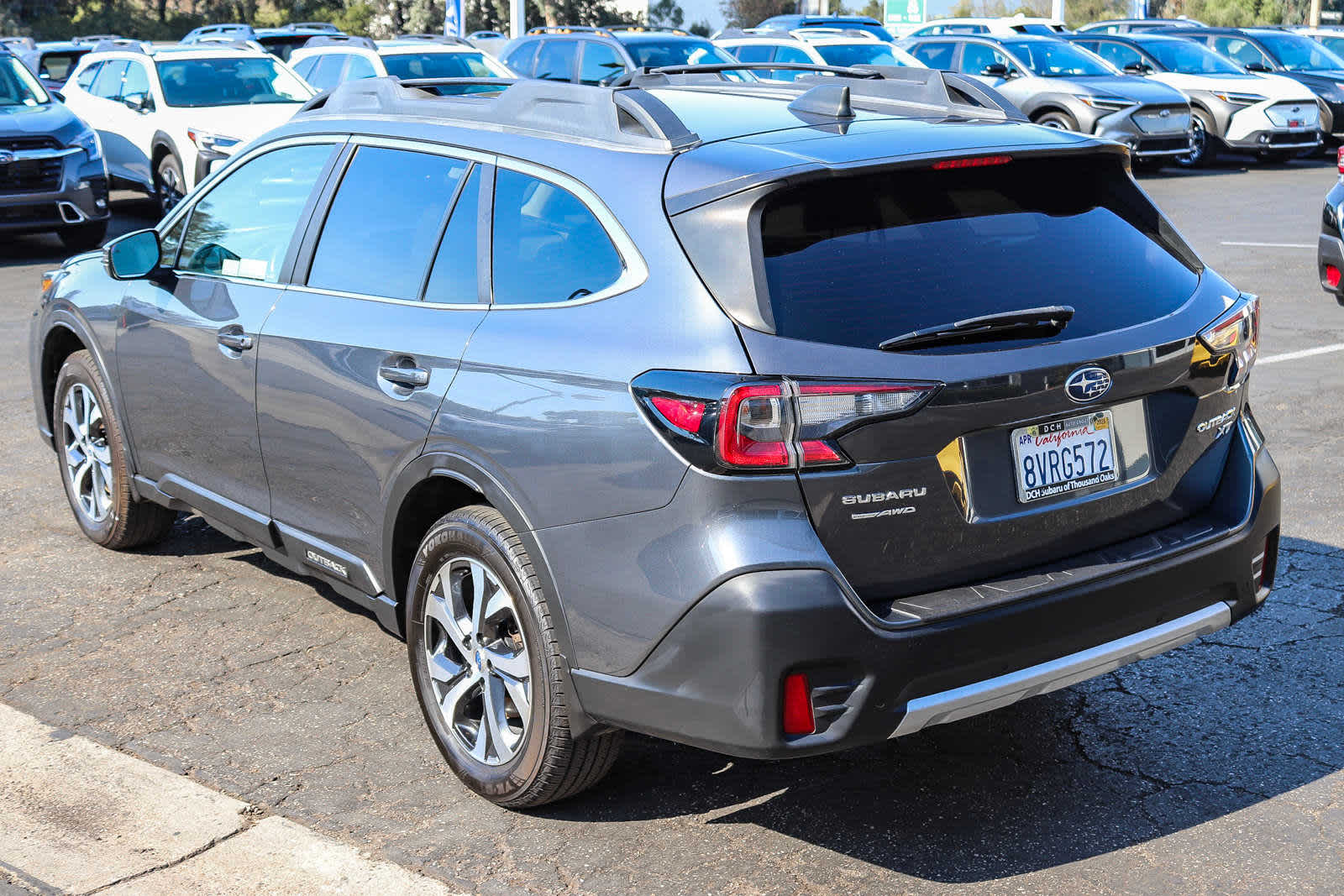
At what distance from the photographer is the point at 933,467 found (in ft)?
10.6

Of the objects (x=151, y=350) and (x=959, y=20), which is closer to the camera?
(x=151, y=350)

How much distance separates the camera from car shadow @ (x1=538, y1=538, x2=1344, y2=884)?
366cm

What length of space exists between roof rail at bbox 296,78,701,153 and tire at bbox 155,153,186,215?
37.4 ft

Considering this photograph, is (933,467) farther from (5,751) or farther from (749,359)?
(5,751)

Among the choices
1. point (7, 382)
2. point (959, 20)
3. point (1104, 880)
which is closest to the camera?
point (1104, 880)

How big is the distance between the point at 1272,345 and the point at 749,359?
292 inches

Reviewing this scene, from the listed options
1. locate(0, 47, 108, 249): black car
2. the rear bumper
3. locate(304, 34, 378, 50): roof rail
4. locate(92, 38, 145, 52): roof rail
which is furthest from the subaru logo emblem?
locate(304, 34, 378, 50): roof rail

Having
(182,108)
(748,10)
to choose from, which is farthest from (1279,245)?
(748,10)

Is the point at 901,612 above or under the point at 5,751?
above

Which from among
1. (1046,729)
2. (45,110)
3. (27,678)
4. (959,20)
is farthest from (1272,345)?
(959,20)

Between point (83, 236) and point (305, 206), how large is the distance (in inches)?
470

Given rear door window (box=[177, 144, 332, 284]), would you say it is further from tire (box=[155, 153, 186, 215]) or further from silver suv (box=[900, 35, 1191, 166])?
silver suv (box=[900, 35, 1191, 166])

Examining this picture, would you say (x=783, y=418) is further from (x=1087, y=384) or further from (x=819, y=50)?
(x=819, y=50)

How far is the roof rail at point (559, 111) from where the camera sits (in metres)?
3.63
